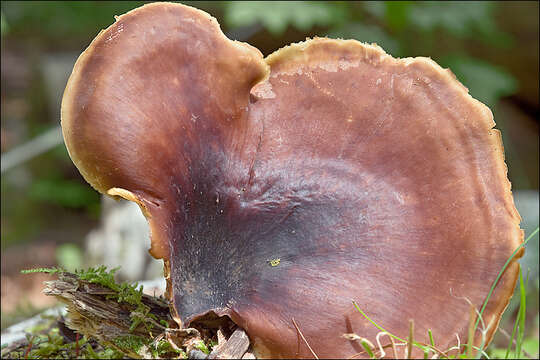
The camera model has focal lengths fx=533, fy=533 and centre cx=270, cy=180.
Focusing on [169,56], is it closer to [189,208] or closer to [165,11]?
[165,11]

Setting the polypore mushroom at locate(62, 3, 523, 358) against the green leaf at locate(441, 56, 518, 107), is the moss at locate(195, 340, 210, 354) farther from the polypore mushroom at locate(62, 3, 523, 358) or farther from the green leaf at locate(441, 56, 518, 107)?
the green leaf at locate(441, 56, 518, 107)

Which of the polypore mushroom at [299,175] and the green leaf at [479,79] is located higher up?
the green leaf at [479,79]

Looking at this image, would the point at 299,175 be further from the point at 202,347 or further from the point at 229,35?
the point at 229,35

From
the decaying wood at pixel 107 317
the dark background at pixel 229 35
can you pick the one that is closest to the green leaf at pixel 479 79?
the dark background at pixel 229 35

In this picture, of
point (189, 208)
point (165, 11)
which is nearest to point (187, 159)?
point (189, 208)

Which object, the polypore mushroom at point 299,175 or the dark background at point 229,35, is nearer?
the polypore mushroom at point 299,175

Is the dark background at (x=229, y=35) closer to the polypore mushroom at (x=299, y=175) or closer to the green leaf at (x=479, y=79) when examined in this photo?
the green leaf at (x=479, y=79)

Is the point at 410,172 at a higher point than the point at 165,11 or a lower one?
lower

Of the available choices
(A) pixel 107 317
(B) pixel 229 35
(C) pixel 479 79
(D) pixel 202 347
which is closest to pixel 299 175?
(D) pixel 202 347
